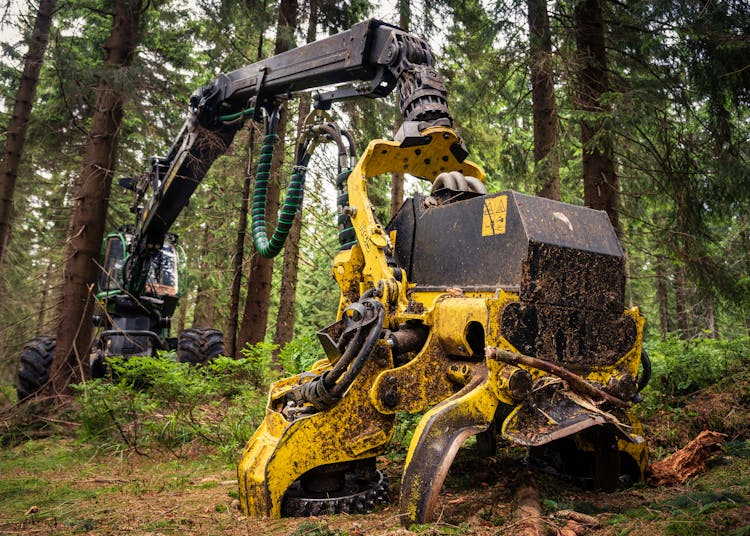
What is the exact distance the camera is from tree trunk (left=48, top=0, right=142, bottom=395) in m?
7.88

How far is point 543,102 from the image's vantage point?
809cm

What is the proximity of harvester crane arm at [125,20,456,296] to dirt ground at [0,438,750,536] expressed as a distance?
268 centimetres

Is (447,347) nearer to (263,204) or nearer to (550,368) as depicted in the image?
(550,368)

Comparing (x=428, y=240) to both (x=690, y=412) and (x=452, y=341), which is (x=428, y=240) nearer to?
(x=452, y=341)

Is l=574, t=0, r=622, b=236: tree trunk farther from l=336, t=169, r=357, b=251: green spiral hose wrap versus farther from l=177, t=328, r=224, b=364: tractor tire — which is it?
l=177, t=328, r=224, b=364: tractor tire

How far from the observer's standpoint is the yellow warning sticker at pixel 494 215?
351cm

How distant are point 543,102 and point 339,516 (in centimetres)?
655

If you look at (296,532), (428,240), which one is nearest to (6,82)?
(428,240)

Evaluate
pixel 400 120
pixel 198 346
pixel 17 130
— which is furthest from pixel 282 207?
pixel 17 130

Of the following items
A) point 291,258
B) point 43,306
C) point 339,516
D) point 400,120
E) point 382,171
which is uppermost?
point 400,120

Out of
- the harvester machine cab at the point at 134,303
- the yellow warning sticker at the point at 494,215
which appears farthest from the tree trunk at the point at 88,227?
the yellow warning sticker at the point at 494,215

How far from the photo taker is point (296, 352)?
7.56m

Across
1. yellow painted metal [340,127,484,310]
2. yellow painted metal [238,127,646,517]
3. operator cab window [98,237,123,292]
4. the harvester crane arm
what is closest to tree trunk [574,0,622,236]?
yellow painted metal [340,127,484,310]

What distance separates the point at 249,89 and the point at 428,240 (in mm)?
3555
